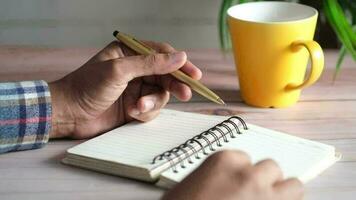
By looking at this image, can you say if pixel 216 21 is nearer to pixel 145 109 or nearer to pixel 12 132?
pixel 145 109

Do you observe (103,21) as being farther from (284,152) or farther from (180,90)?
(284,152)

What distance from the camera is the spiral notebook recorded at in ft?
2.09

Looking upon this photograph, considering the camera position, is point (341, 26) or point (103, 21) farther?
point (103, 21)

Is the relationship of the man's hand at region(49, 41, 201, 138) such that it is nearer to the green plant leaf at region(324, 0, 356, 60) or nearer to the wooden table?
the wooden table

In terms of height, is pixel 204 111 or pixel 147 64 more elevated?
pixel 147 64

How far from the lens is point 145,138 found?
2.38ft

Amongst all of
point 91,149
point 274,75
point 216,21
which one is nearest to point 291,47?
point 274,75

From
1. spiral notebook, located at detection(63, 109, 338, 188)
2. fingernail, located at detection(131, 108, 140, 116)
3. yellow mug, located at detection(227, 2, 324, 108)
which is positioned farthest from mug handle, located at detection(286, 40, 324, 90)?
fingernail, located at detection(131, 108, 140, 116)

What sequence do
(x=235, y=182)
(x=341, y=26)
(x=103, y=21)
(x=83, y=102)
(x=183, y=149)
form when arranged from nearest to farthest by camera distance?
(x=235, y=182)
(x=183, y=149)
(x=83, y=102)
(x=341, y=26)
(x=103, y=21)

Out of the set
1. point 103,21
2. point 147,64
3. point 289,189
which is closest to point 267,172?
point 289,189

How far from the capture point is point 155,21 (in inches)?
48.9

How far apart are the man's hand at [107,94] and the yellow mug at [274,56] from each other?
0.09 m

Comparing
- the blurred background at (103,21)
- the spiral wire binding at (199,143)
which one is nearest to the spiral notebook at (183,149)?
the spiral wire binding at (199,143)

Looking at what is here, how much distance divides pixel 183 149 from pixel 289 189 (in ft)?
0.48
